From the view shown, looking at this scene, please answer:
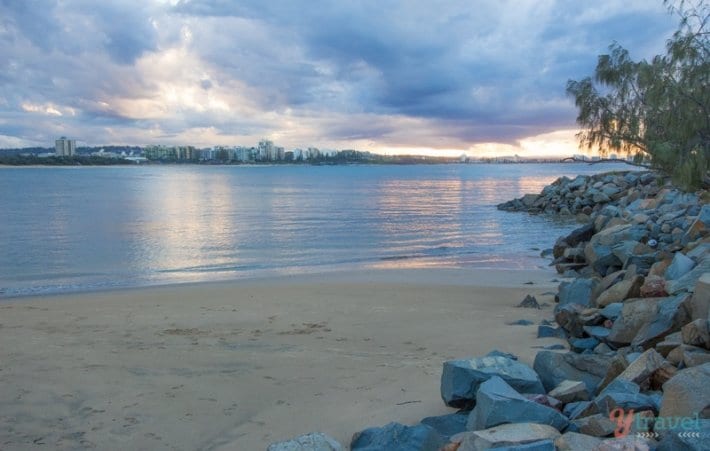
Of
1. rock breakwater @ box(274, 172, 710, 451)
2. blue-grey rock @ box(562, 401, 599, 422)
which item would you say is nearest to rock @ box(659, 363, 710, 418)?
rock breakwater @ box(274, 172, 710, 451)

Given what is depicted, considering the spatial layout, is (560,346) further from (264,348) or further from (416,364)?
(264,348)

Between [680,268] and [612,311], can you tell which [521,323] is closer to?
[612,311]

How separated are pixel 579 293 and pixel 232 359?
573 centimetres

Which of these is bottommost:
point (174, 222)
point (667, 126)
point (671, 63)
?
point (174, 222)

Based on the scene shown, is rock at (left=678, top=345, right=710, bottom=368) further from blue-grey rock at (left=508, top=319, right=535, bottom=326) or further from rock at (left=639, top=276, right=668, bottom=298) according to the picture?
blue-grey rock at (left=508, top=319, right=535, bottom=326)

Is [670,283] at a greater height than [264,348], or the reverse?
[670,283]

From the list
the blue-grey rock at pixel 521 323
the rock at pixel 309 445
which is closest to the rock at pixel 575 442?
the rock at pixel 309 445

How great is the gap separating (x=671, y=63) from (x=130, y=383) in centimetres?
988

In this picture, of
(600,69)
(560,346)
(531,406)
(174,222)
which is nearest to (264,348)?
(560,346)

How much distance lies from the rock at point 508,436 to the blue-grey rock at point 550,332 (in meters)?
4.29

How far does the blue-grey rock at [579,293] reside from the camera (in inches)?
367

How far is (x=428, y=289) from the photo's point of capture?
41.7 ft

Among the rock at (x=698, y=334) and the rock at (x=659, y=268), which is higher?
the rock at (x=698, y=334)

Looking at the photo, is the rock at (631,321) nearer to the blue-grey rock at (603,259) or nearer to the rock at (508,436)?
the rock at (508,436)
